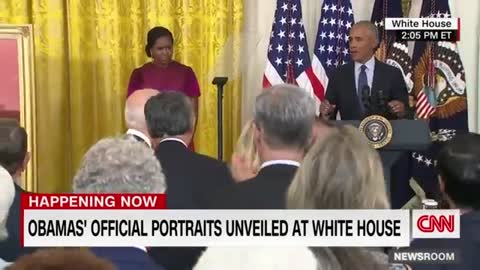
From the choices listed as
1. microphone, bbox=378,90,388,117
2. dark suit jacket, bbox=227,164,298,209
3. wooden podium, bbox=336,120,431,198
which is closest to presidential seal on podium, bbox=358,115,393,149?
wooden podium, bbox=336,120,431,198

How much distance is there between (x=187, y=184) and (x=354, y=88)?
1.20m

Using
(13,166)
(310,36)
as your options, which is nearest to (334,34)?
(310,36)

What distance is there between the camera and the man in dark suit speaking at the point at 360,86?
280 cm

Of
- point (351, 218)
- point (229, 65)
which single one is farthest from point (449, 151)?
point (229, 65)

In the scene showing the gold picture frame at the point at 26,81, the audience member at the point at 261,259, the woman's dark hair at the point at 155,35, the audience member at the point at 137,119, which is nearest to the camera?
the audience member at the point at 261,259

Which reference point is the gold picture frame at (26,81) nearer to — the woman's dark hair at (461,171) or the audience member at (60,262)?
the woman's dark hair at (461,171)

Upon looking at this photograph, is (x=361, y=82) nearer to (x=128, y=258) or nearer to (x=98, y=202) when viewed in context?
(x=98, y=202)

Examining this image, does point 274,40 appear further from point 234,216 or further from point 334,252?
point 334,252

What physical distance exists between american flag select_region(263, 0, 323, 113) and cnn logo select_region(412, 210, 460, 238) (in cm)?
178

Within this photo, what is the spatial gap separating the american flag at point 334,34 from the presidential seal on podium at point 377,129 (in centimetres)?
123

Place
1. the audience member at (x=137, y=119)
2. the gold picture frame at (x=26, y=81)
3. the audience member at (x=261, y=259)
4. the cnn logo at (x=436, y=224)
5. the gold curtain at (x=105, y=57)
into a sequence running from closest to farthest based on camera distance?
the audience member at (x=261, y=259) → the cnn logo at (x=436, y=224) → the audience member at (x=137, y=119) → the gold picture frame at (x=26, y=81) → the gold curtain at (x=105, y=57)

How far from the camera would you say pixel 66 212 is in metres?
1.76

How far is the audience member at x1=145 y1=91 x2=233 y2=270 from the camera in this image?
171 cm

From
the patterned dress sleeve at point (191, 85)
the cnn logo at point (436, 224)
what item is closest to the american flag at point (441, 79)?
the patterned dress sleeve at point (191, 85)
